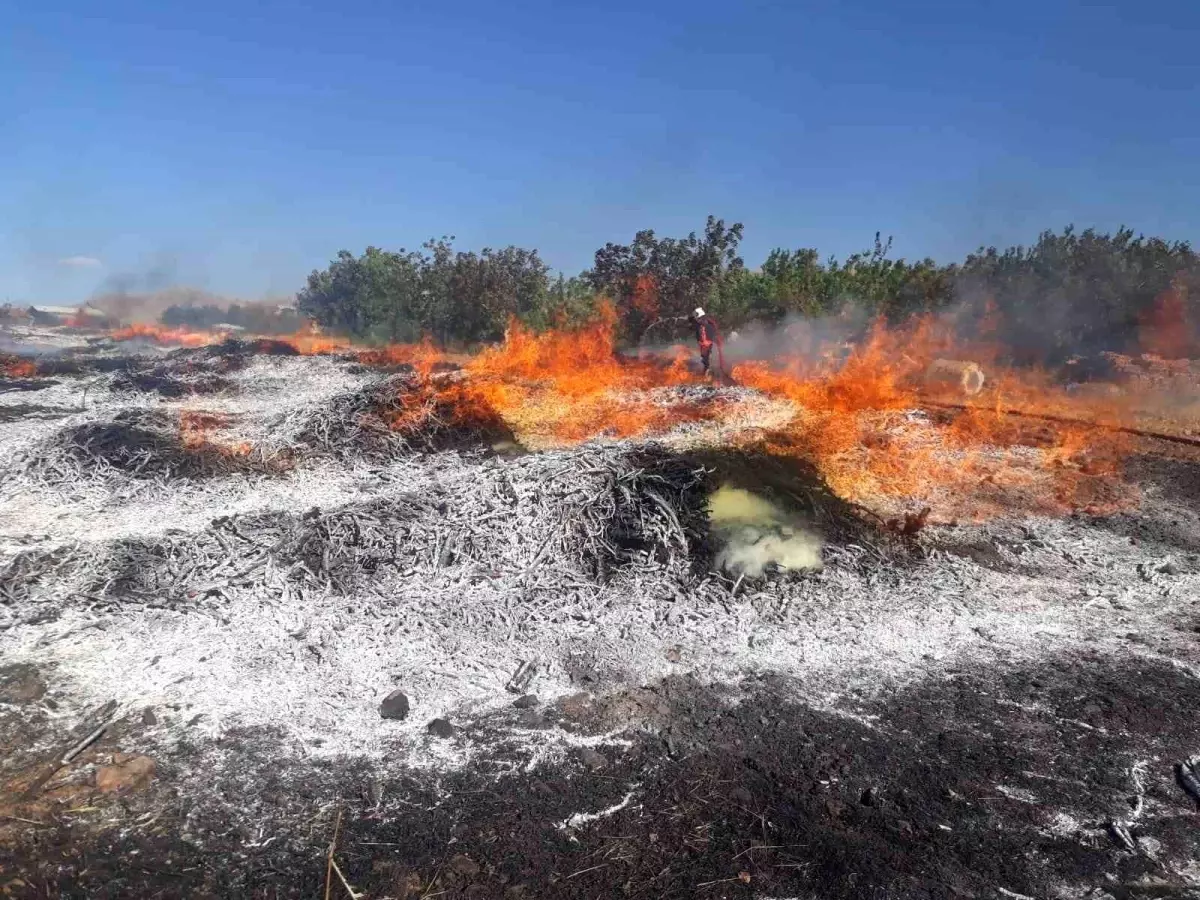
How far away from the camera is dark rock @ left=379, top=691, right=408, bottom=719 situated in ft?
17.6

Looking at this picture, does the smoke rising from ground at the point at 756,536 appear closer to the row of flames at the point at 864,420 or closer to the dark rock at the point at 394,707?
the row of flames at the point at 864,420

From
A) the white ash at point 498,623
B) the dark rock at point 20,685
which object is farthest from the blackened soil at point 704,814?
the dark rock at point 20,685

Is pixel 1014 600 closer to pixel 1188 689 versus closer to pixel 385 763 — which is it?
pixel 1188 689

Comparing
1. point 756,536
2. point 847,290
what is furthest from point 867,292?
point 756,536

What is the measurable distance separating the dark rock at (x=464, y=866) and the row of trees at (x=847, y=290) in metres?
18.8

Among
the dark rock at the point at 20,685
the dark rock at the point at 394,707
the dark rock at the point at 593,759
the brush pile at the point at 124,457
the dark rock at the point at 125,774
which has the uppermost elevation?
the brush pile at the point at 124,457

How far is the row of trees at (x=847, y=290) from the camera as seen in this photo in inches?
910

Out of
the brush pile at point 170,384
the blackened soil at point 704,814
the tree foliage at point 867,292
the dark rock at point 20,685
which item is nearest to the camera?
the blackened soil at point 704,814

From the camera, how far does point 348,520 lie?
7.64 metres

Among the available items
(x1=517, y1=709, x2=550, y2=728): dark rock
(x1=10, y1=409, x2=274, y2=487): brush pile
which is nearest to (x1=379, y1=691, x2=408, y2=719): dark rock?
(x1=517, y1=709, x2=550, y2=728): dark rock

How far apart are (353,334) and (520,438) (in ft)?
83.1

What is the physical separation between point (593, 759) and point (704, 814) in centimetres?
89

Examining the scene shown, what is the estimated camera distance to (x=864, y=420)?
12172mm

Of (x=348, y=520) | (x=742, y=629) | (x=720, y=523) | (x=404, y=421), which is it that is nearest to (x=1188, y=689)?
(x=742, y=629)
